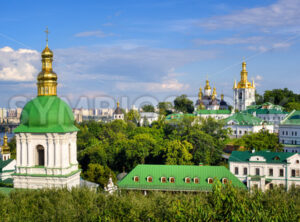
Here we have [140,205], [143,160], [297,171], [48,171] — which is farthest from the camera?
[143,160]

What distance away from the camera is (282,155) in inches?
1443

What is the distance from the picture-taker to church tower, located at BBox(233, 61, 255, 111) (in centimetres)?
10738

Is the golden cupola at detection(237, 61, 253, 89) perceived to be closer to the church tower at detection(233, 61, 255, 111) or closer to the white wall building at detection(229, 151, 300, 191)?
the church tower at detection(233, 61, 255, 111)

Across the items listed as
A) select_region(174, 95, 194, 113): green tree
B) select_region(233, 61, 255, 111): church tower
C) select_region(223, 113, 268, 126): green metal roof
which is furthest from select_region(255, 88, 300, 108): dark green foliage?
select_region(223, 113, 268, 126): green metal roof

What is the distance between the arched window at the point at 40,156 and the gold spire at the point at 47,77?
3250mm

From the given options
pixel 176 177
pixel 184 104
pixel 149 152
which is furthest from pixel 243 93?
pixel 176 177

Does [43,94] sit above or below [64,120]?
above

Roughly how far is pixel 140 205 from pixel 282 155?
2467cm

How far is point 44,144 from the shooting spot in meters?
20.5

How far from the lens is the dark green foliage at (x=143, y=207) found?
14.8m

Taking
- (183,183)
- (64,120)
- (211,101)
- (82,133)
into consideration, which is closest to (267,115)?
(211,101)

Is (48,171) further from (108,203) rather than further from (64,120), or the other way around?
(108,203)

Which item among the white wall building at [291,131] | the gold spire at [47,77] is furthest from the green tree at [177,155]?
the white wall building at [291,131]

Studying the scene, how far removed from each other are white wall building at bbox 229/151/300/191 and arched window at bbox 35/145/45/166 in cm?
2162
